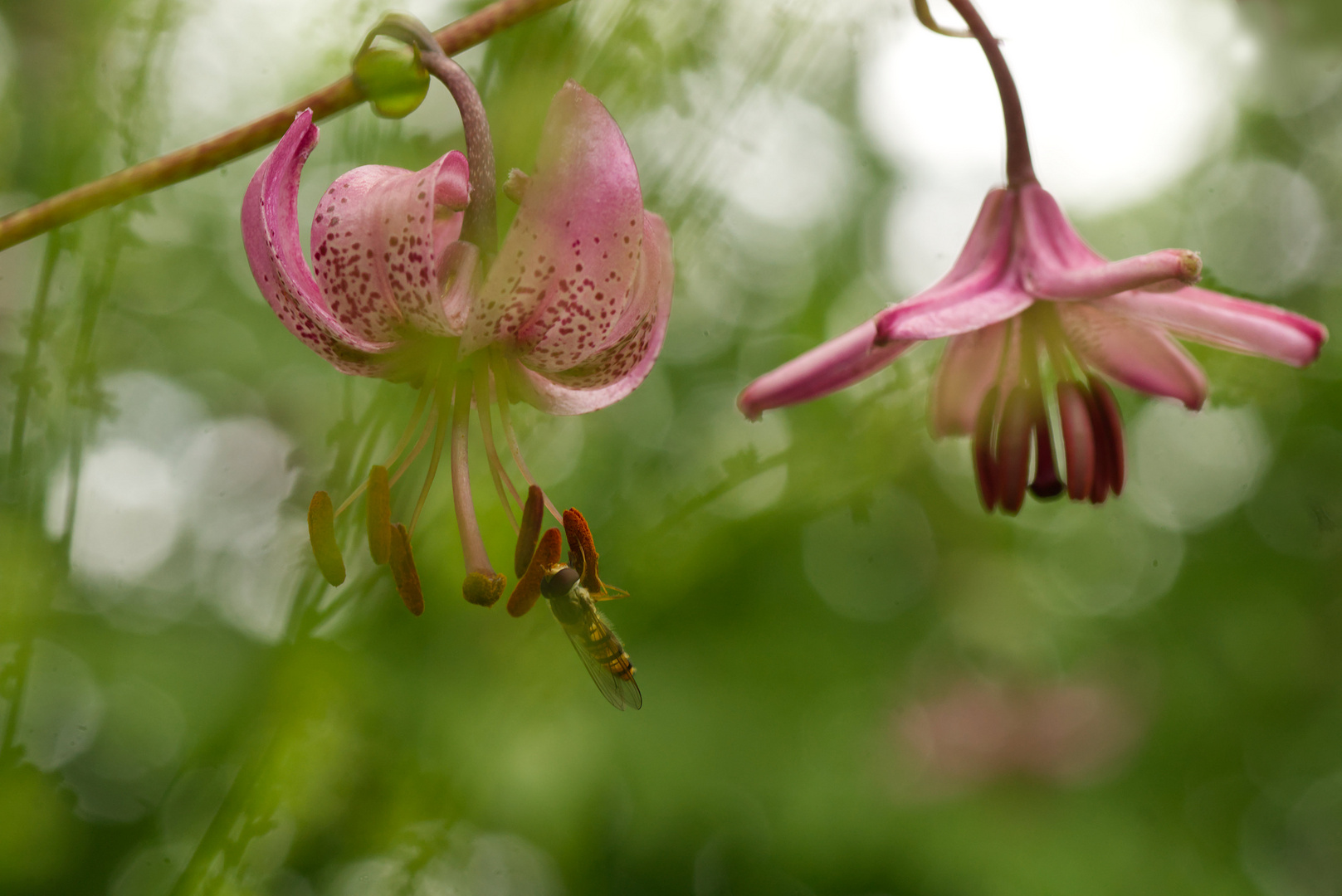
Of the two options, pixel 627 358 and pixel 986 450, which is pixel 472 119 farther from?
pixel 986 450

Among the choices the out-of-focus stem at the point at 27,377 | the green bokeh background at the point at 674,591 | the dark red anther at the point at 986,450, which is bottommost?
the green bokeh background at the point at 674,591

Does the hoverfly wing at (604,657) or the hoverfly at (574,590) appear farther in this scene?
the hoverfly wing at (604,657)

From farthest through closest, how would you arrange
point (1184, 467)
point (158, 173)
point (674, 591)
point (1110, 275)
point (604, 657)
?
point (1184, 467) < point (674, 591) < point (604, 657) < point (1110, 275) < point (158, 173)

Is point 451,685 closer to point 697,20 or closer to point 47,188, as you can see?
point 47,188

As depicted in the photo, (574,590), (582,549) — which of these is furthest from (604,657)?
(582,549)

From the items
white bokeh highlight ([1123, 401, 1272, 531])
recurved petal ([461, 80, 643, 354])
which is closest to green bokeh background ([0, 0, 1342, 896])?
white bokeh highlight ([1123, 401, 1272, 531])

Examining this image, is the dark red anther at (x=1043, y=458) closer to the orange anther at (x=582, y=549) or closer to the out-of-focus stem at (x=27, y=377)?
the orange anther at (x=582, y=549)

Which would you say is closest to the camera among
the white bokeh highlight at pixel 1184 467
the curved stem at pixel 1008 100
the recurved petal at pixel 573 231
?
the recurved petal at pixel 573 231

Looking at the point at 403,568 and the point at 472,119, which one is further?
the point at 403,568

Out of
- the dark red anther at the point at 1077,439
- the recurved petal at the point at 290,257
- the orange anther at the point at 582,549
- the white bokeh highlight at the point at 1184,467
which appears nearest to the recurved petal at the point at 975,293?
the dark red anther at the point at 1077,439
